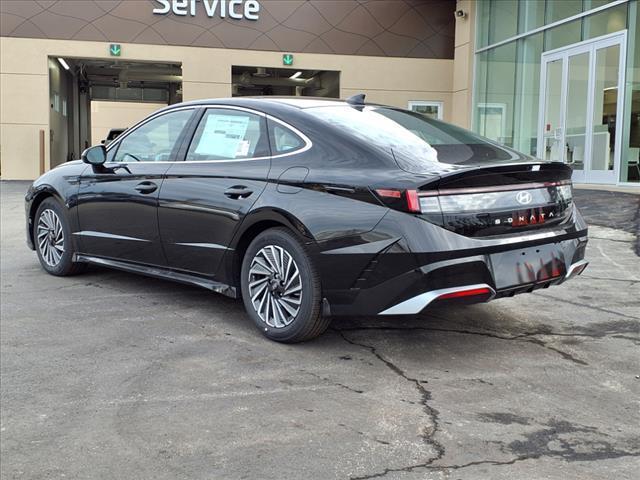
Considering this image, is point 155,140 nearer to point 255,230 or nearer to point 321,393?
point 255,230

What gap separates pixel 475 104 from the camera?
1956cm

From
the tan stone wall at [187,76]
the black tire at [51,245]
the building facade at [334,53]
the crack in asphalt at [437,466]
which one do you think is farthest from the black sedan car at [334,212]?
the tan stone wall at [187,76]

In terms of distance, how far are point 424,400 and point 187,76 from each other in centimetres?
1837

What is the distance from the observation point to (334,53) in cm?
2084

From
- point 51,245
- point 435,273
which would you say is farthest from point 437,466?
point 51,245

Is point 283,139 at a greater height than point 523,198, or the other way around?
point 283,139

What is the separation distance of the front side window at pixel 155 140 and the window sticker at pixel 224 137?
289 mm

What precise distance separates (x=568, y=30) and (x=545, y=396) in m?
13.2

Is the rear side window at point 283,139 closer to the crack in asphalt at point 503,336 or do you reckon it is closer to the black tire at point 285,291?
the black tire at point 285,291

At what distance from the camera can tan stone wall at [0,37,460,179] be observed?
1912 centimetres

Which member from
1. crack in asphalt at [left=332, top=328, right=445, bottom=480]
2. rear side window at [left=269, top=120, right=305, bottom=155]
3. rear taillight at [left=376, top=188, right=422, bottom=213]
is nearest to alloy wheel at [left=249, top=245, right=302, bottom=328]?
crack in asphalt at [left=332, top=328, right=445, bottom=480]

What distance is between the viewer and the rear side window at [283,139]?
4.19 meters

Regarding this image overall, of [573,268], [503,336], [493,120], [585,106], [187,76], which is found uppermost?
[187,76]

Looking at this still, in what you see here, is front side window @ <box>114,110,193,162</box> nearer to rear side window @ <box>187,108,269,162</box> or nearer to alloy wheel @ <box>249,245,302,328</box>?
rear side window @ <box>187,108,269,162</box>
